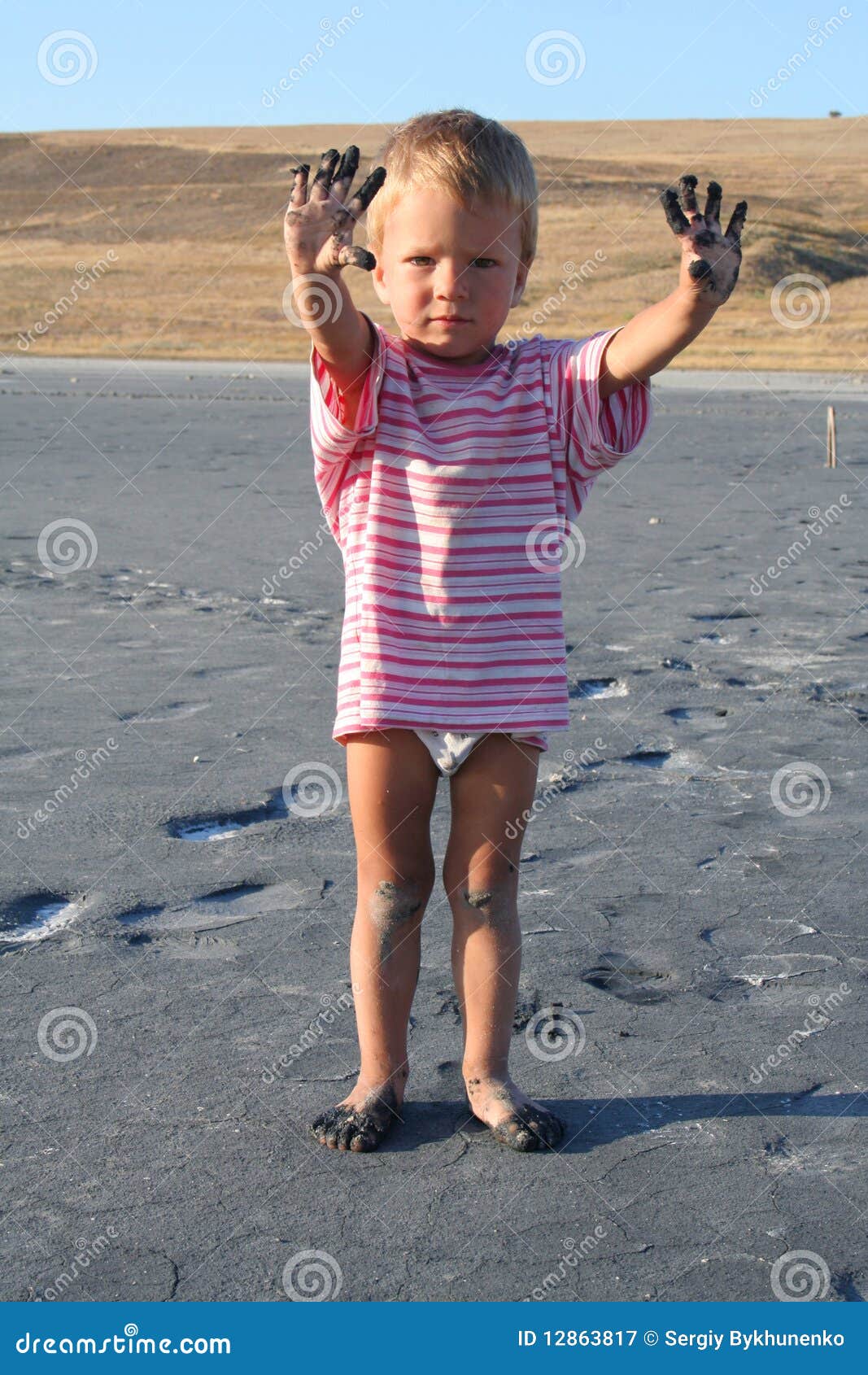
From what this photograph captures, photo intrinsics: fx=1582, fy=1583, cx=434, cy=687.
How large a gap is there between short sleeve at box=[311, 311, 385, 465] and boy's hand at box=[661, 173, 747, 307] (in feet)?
1.59

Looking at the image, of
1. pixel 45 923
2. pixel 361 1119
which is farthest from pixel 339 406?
pixel 45 923

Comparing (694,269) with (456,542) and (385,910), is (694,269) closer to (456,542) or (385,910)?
(456,542)

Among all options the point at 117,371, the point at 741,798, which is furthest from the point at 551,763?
the point at 117,371

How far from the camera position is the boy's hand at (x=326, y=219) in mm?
2195

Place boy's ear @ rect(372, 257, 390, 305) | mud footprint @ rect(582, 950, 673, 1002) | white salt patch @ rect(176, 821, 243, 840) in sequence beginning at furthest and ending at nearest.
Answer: white salt patch @ rect(176, 821, 243, 840)
mud footprint @ rect(582, 950, 673, 1002)
boy's ear @ rect(372, 257, 390, 305)

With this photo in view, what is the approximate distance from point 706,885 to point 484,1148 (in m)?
1.33

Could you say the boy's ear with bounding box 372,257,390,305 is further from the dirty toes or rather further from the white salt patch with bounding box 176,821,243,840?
the white salt patch with bounding box 176,821,243,840

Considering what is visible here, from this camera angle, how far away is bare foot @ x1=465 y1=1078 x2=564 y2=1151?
256cm

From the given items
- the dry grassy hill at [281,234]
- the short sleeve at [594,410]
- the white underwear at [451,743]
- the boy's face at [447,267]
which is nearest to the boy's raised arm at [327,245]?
the boy's face at [447,267]

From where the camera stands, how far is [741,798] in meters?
4.41

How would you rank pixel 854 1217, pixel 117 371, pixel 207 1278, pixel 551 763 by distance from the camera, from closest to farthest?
1. pixel 207 1278
2. pixel 854 1217
3. pixel 551 763
4. pixel 117 371

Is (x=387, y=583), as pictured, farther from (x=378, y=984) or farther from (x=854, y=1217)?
(x=854, y=1217)

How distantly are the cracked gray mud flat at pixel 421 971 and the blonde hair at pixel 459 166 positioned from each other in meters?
1.44

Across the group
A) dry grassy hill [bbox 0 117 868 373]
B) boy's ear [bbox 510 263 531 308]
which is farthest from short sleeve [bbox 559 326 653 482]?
dry grassy hill [bbox 0 117 868 373]
